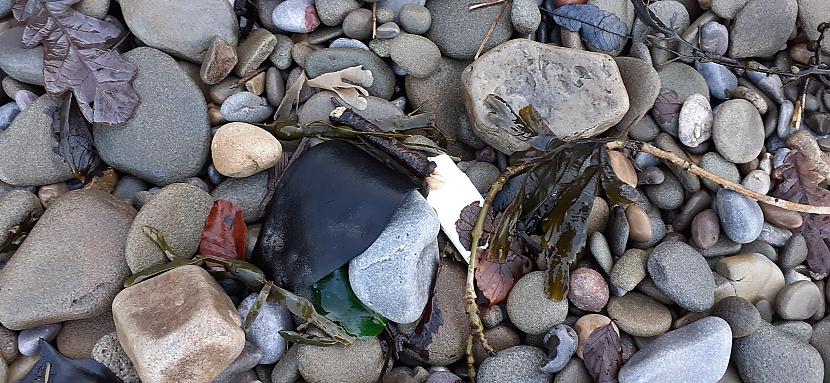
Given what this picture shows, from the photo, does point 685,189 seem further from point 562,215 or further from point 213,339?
point 213,339

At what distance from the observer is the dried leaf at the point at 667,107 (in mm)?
2850

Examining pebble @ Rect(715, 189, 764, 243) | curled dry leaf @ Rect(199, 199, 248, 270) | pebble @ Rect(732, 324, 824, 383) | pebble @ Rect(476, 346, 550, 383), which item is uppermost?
curled dry leaf @ Rect(199, 199, 248, 270)

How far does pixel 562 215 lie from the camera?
2.58 m

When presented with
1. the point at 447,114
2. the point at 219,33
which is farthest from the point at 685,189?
the point at 219,33

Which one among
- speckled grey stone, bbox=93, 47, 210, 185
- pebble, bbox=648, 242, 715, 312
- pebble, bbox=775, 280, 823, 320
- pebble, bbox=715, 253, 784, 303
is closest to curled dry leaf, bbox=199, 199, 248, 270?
speckled grey stone, bbox=93, 47, 210, 185

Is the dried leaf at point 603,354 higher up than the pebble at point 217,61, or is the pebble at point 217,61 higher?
the pebble at point 217,61

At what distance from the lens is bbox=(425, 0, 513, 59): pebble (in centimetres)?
287

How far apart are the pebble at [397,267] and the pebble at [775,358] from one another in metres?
1.30

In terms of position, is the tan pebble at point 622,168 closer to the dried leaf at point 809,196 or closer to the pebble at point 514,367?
the dried leaf at point 809,196

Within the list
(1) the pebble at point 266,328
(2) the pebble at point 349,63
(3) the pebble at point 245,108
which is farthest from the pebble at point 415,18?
(1) the pebble at point 266,328

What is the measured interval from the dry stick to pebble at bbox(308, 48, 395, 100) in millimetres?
1019

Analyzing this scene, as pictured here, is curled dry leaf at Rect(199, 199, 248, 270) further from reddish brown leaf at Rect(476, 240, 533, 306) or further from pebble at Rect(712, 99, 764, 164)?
pebble at Rect(712, 99, 764, 164)

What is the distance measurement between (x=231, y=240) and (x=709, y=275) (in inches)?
75.0

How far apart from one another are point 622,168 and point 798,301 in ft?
2.93
